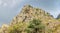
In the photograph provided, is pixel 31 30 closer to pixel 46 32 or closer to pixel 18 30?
pixel 46 32

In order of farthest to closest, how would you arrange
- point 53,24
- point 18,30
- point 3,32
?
point 3,32 < point 53,24 < point 18,30

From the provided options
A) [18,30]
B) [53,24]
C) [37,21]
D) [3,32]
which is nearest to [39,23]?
[37,21]

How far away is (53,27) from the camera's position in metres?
167

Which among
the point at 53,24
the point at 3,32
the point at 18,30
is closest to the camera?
the point at 18,30

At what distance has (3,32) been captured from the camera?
19362 centimetres

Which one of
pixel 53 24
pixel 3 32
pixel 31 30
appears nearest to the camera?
pixel 31 30

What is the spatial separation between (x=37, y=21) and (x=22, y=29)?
34461 mm

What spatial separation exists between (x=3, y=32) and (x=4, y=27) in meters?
5.40

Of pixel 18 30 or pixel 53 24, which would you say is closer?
pixel 18 30

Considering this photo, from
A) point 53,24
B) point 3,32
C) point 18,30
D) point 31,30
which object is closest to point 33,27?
point 31,30

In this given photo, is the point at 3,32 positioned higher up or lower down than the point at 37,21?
lower down

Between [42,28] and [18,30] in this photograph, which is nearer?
[42,28]

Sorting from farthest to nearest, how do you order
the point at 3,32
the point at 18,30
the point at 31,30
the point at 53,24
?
the point at 3,32
the point at 53,24
the point at 18,30
the point at 31,30

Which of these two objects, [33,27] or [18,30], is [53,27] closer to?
[18,30]
